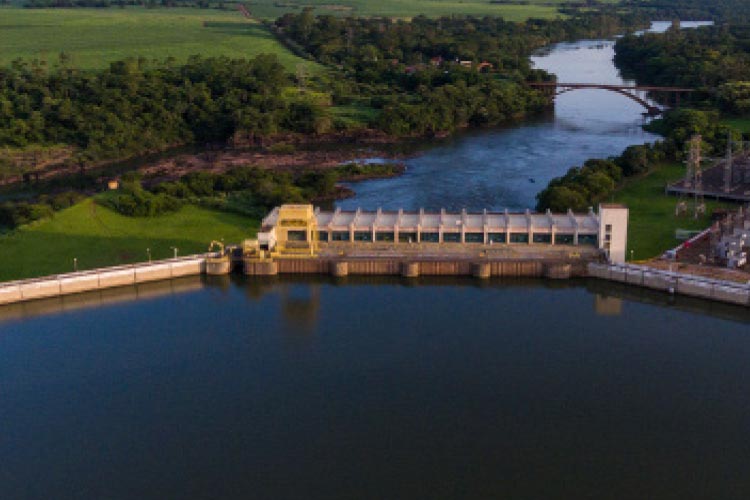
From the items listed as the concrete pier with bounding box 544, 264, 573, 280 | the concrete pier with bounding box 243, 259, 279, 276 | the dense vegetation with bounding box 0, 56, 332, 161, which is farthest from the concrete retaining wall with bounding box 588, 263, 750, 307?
the dense vegetation with bounding box 0, 56, 332, 161

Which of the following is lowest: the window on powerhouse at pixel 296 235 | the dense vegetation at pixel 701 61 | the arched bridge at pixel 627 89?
the window on powerhouse at pixel 296 235

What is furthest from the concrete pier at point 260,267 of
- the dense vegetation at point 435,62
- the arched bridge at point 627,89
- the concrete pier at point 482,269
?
the arched bridge at point 627,89

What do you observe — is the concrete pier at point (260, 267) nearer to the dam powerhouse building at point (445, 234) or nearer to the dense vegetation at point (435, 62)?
the dam powerhouse building at point (445, 234)

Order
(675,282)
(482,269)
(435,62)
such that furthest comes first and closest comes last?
(435,62), (482,269), (675,282)

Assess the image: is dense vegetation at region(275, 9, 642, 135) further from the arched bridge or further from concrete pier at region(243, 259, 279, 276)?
concrete pier at region(243, 259, 279, 276)

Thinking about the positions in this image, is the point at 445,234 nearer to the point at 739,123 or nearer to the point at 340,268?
the point at 340,268

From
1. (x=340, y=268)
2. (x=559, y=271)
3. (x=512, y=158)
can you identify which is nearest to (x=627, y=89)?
(x=512, y=158)

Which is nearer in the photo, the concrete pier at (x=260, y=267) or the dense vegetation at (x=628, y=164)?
the concrete pier at (x=260, y=267)
